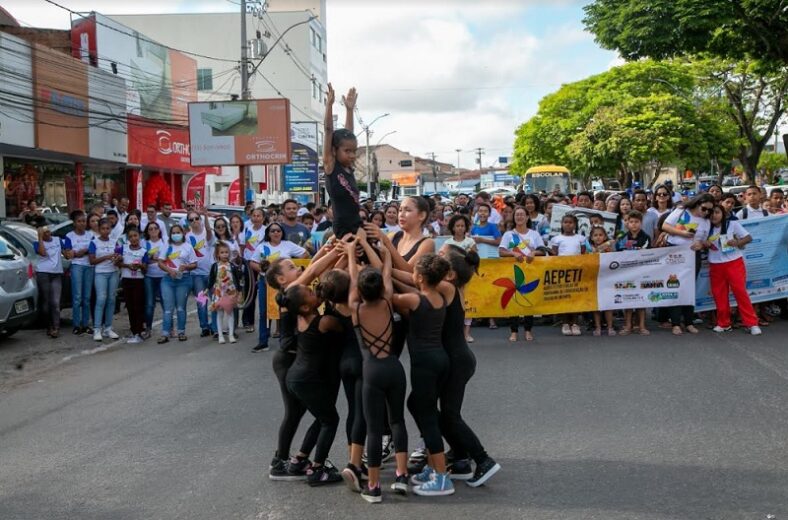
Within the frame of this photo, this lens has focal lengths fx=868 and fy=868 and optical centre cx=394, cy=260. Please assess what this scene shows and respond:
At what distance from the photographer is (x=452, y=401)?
565cm

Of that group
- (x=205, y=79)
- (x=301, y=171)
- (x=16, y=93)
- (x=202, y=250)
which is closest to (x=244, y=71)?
(x=16, y=93)

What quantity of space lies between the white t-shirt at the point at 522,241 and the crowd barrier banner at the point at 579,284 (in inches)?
7.4

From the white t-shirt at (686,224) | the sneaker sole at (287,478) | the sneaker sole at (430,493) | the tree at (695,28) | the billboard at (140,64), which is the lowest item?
the sneaker sole at (287,478)

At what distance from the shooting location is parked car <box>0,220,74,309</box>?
42.1 ft

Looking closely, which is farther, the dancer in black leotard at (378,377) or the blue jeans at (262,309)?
the blue jeans at (262,309)

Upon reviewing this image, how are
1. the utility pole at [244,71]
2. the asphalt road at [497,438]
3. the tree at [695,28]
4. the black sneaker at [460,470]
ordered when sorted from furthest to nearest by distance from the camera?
the utility pole at [244,71] → the tree at [695,28] → the black sneaker at [460,470] → the asphalt road at [497,438]

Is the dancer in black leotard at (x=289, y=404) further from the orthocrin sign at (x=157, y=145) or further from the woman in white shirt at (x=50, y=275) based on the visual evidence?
the orthocrin sign at (x=157, y=145)

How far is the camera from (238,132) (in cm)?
3156

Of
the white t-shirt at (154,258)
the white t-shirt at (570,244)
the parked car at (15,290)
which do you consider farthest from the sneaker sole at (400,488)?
the parked car at (15,290)

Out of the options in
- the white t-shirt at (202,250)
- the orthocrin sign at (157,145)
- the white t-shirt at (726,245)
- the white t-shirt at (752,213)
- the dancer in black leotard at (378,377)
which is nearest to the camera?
the dancer in black leotard at (378,377)

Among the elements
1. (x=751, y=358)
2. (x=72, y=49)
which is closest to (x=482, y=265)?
(x=751, y=358)

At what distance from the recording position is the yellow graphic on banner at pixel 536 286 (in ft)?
38.8

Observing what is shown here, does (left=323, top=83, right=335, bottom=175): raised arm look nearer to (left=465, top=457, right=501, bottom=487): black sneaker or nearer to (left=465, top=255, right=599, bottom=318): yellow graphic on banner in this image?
(left=465, top=457, right=501, bottom=487): black sneaker

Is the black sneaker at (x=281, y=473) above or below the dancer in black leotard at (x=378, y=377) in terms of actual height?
below
